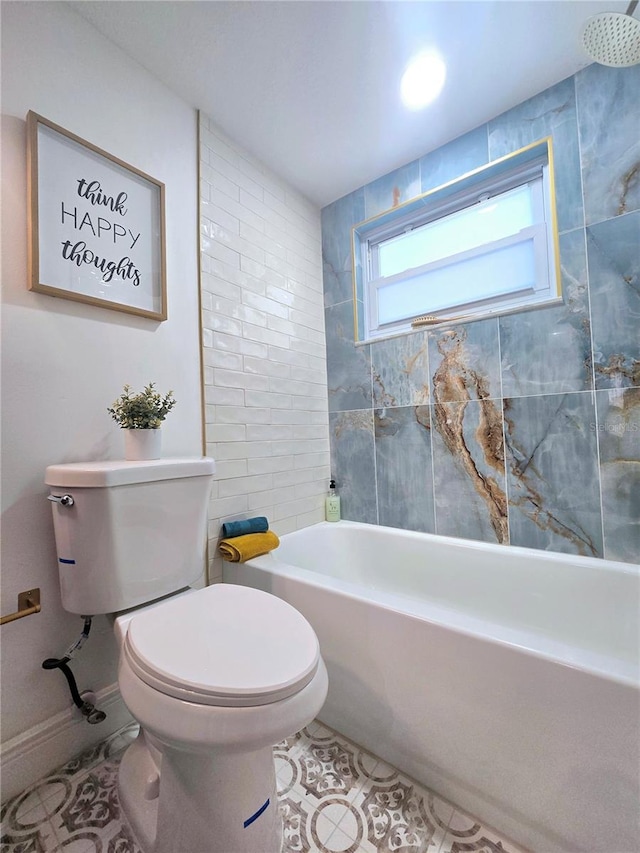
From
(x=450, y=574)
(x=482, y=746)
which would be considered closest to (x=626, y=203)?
(x=450, y=574)

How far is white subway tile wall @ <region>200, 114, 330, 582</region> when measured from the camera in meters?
1.51

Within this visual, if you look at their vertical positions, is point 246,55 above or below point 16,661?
above

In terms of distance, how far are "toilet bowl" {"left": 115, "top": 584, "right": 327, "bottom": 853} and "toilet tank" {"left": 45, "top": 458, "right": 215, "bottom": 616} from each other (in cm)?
10

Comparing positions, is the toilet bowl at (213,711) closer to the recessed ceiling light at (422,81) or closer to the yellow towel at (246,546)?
the yellow towel at (246,546)

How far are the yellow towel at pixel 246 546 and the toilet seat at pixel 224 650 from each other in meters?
0.42

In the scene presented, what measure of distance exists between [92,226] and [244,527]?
3.94ft

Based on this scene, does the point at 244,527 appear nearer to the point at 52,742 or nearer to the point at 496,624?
the point at 52,742

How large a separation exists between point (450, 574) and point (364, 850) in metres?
0.95

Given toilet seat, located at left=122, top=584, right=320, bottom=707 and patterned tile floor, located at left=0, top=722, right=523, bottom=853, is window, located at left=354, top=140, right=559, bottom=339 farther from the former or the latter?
patterned tile floor, located at left=0, top=722, right=523, bottom=853

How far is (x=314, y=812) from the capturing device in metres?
0.90

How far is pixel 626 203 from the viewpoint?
127cm

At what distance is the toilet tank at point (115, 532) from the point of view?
0.92 m

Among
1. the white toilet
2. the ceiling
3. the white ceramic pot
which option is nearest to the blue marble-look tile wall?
the ceiling

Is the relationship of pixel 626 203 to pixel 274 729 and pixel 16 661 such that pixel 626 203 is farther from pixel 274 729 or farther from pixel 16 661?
pixel 16 661
